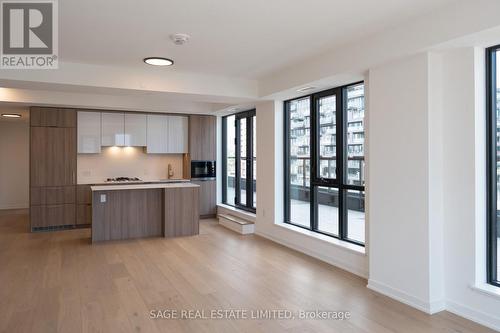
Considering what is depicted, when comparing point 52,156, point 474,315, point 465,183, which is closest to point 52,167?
point 52,156

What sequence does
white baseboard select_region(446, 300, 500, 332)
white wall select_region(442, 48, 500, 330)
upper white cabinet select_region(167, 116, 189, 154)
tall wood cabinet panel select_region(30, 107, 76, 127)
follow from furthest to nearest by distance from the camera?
upper white cabinet select_region(167, 116, 189, 154)
tall wood cabinet panel select_region(30, 107, 76, 127)
white wall select_region(442, 48, 500, 330)
white baseboard select_region(446, 300, 500, 332)

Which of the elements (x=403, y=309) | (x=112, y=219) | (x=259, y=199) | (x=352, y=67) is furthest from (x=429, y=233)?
(x=112, y=219)

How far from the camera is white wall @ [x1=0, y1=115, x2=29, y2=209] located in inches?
343

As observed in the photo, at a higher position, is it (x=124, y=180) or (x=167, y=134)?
(x=167, y=134)

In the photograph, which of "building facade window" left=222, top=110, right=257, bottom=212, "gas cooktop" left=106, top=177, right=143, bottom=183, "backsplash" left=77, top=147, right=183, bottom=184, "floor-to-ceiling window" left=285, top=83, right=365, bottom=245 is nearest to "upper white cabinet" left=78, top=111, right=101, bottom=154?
"backsplash" left=77, top=147, right=183, bottom=184

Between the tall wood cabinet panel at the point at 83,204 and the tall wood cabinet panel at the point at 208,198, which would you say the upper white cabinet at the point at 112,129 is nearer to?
the tall wood cabinet panel at the point at 83,204

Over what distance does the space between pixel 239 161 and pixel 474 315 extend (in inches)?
212

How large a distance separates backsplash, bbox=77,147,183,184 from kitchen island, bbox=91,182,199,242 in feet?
4.43

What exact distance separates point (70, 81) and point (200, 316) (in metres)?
3.33

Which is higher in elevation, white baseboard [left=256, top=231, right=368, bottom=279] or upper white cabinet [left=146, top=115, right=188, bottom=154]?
upper white cabinet [left=146, top=115, right=188, bottom=154]

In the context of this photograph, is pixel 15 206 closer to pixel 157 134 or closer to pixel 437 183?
pixel 157 134

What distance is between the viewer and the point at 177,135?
7.84 meters

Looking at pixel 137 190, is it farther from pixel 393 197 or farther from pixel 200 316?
pixel 393 197

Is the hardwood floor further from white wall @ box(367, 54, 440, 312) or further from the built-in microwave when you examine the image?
the built-in microwave
